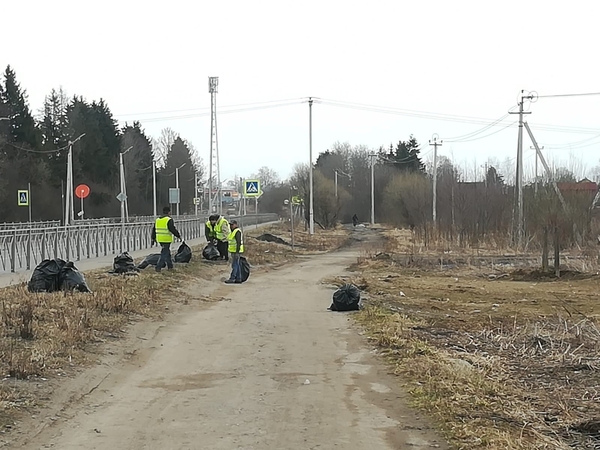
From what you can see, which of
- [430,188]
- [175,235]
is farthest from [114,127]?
[175,235]

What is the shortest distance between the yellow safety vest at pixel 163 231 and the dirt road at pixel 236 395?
284 inches

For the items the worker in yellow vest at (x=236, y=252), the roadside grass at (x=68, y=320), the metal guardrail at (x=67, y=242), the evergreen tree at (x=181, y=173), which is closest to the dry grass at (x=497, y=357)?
the worker in yellow vest at (x=236, y=252)

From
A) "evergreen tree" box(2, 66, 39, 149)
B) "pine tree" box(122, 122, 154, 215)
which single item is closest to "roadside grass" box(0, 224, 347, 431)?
"evergreen tree" box(2, 66, 39, 149)

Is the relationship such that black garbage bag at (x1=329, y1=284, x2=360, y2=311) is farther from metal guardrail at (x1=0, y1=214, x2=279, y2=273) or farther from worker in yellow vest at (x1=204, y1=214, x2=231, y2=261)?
worker in yellow vest at (x1=204, y1=214, x2=231, y2=261)

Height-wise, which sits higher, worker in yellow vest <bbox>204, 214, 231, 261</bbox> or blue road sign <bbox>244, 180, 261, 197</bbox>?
blue road sign <bbox>244, 180, 261, 197</bbox>

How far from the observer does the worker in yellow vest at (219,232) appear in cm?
2725

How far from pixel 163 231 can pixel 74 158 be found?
5982cm

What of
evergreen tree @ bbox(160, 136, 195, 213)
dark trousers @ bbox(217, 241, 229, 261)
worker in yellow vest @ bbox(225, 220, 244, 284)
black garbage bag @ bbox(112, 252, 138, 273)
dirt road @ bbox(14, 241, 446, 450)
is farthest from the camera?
evergreen tree @ bbox(160, 136, 195, 213)

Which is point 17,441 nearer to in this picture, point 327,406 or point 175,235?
point 327,406

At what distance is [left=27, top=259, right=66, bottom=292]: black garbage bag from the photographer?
15.8 meters

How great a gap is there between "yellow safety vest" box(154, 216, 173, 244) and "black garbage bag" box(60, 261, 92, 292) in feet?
17.3

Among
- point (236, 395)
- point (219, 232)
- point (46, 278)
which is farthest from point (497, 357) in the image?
point (219, 232)

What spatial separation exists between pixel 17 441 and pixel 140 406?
1.54m

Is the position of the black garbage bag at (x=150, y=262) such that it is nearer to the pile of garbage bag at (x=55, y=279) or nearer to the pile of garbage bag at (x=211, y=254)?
the pile of garbage bag at (x=211, y=254)
